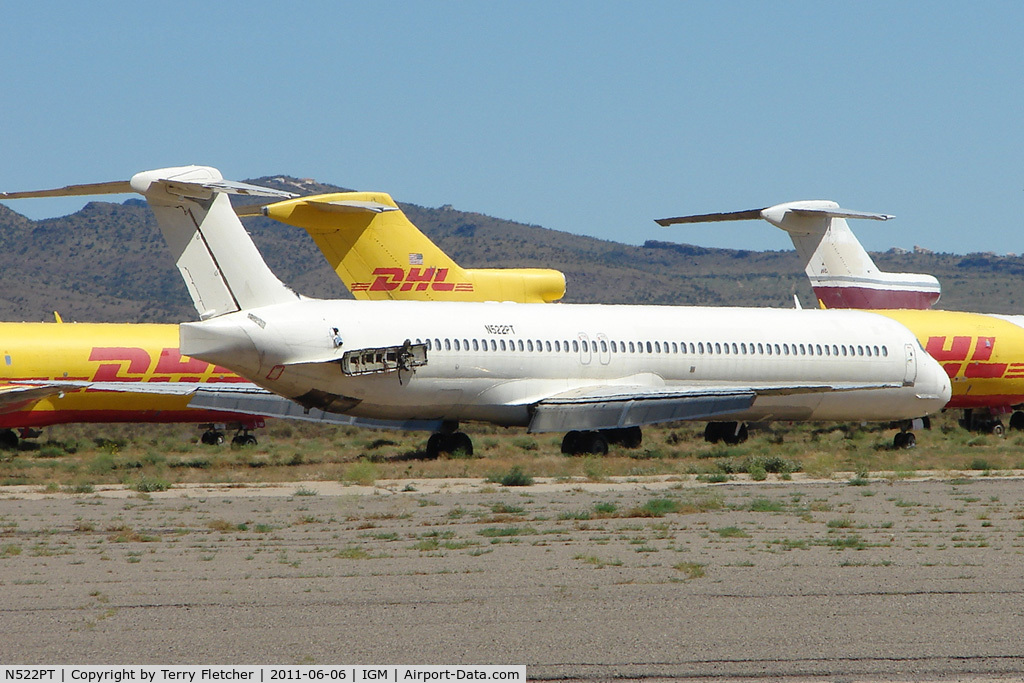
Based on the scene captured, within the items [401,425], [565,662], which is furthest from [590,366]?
[565,662]

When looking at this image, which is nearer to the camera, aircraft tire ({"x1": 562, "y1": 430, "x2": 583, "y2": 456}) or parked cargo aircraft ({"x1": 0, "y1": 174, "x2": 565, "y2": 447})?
aircraft tire ({"x1": 562, "y1": 430, "x2": 583, "y2": 456})

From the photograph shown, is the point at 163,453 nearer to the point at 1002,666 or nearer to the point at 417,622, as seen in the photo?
the point at 417,622

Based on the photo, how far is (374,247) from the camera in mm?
31312

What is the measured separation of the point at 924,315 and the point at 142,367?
789 inches

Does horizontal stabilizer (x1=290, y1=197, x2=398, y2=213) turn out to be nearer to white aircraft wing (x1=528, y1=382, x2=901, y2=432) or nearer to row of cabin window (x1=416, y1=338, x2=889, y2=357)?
row of cabin window (x1=416, y1=338, x2=889, y2=357)

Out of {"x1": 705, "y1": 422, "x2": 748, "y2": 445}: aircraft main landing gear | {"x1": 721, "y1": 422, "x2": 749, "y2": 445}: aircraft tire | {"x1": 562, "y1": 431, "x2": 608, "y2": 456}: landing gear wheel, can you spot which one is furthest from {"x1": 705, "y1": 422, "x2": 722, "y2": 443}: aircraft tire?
{"x1": 562, "y1": 431, "x2": 608, "y2": 456}: landing gear wheel

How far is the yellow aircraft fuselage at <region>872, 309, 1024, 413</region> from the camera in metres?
35.6

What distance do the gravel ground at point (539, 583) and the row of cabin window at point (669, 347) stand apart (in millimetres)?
7042

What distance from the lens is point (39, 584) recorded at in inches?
500

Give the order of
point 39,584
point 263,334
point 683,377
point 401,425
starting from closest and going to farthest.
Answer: point 39,584 < point 263,334 < point 401,425 < point 683,377

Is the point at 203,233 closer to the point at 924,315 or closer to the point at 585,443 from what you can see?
the point at 585,443

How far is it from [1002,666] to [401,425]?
66.1ft

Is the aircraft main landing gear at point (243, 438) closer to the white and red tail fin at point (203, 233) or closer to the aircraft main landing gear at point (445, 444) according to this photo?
the aircraft main landing gear at point (445, 444)

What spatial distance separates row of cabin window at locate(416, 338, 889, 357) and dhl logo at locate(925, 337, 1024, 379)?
121 inches
